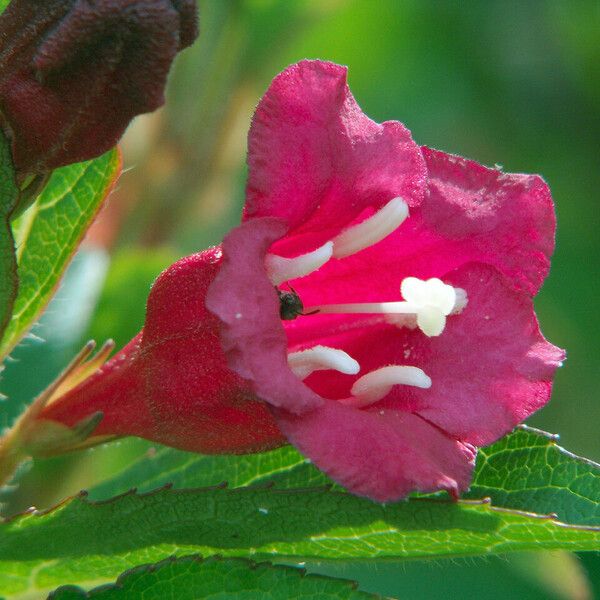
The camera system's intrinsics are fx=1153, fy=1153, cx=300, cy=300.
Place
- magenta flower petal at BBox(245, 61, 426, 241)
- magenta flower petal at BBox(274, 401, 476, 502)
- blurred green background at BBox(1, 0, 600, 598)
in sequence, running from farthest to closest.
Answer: blurred green background at BBox(1, 0, 600, 598), magenta flower petal at BBox(245, 61, 426, 241), magenta flower petal at BBox(274, 401, 476, 502)

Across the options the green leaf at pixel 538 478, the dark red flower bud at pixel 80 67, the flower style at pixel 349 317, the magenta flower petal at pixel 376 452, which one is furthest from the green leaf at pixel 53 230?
the green leaf at pixel 538 478

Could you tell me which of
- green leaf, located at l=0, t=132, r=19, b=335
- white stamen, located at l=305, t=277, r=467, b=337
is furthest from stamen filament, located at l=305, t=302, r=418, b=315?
green leaf, located at l=0, t=132, r=19, b=335

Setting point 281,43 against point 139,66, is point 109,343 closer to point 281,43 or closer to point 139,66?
point 139,66

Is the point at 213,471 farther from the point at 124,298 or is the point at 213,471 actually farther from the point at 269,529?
the point at 124,298

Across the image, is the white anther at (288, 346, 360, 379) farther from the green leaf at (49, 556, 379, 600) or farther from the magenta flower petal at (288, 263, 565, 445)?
the green leaf at (49, 556, 379, 600)

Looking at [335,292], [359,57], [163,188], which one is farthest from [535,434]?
[359,57]


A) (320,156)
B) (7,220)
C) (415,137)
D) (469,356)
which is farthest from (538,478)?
(415,137)
